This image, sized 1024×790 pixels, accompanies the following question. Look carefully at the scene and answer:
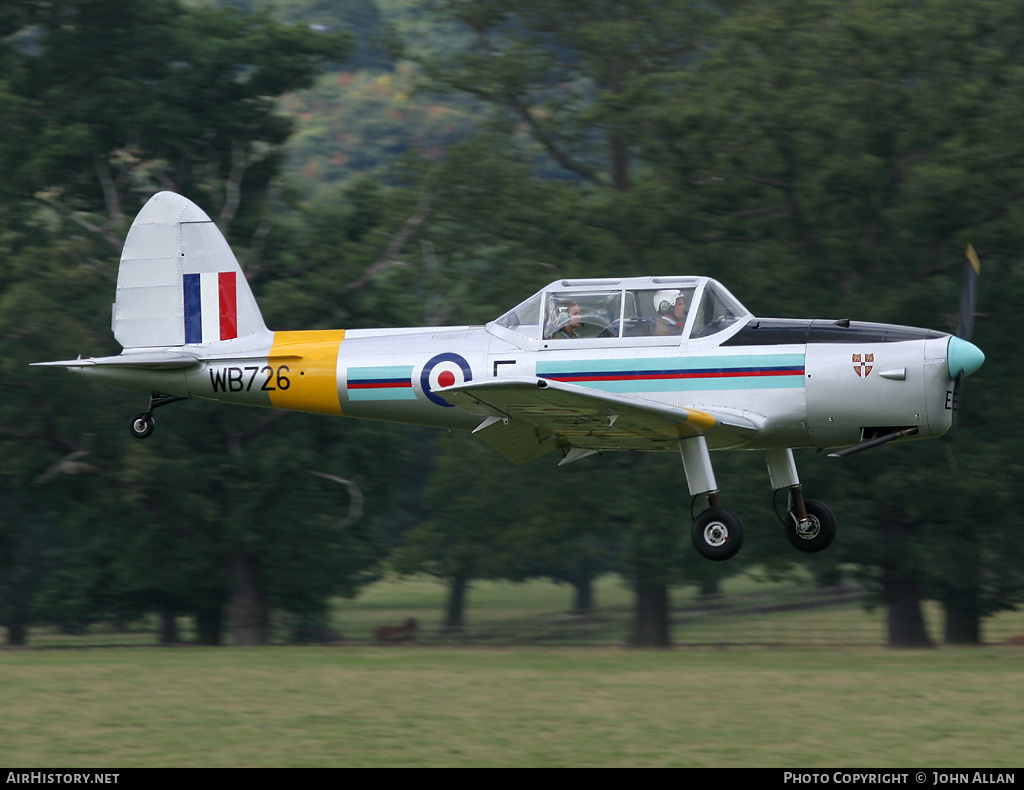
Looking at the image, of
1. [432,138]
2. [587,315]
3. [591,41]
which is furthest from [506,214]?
[432,138]

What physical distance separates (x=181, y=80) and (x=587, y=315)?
55.5 feet

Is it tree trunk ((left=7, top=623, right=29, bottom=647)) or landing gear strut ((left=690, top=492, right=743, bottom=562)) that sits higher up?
landing gear strut ((left=690, top=492, right=743, bottom=562))

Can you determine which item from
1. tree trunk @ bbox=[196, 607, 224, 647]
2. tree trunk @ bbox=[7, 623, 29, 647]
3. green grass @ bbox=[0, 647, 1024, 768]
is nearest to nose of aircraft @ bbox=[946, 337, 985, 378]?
green grass @ bbox=[0, 647, 1024, 768]

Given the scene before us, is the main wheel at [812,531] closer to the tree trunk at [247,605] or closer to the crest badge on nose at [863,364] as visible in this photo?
the crest badge on nose at [863,364]

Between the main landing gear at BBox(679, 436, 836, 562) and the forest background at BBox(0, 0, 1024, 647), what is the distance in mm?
8417

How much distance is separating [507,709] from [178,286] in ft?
19.1

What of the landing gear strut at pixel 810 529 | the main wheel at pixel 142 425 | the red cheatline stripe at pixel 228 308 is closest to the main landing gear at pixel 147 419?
the main wheel at pixel 142 425

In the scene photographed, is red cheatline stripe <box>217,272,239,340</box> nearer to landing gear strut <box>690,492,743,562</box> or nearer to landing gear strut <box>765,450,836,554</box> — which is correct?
landing gear strut <box>690,492,743,562</box>

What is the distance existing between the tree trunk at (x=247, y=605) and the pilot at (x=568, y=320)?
14.5 meters

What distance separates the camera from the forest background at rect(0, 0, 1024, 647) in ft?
69.2

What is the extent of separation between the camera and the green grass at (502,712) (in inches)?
384

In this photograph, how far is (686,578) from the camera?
73.9 feet

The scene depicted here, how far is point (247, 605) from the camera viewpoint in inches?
979

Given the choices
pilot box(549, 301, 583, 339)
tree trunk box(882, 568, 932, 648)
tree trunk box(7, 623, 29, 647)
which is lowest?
tree trunk box(7, 623, 29, 647)
